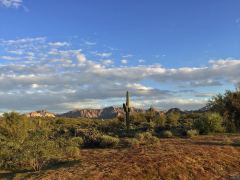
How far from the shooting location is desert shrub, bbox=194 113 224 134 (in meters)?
32.5

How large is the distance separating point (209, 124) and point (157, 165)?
50.6 feet

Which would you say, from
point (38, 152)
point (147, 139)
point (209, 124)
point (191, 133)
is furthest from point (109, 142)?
point (209, 124)

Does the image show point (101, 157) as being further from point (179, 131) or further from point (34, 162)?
point (179, 131)

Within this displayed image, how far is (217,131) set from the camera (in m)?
33.3

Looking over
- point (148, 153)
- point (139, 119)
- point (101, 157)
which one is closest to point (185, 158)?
point (148, 153)

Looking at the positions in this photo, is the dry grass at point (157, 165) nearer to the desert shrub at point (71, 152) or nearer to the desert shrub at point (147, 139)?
the desert shrub at point (71, 152)

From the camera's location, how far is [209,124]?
32.9m

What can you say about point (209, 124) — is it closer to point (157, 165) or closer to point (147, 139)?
point (147, 139)

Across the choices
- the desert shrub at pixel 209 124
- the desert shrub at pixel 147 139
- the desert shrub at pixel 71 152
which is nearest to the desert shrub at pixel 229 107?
the desert shrub at pixel 209 124

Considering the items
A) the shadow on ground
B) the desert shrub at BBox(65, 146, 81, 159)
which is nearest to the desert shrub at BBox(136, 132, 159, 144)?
the desert shrub at BBox(65, 146, 81, 159)

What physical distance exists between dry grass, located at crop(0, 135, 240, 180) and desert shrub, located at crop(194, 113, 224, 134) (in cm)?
996

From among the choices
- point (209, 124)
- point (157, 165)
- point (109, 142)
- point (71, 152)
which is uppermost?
point (209, 124)

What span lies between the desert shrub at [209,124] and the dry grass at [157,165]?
996 centimetres

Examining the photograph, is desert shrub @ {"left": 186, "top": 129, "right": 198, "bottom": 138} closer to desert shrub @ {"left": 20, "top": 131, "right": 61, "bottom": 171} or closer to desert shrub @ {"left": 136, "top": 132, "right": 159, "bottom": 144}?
desert shrub @ {"left": 136, "top": 132, "right": 159, "bottom": 144}
